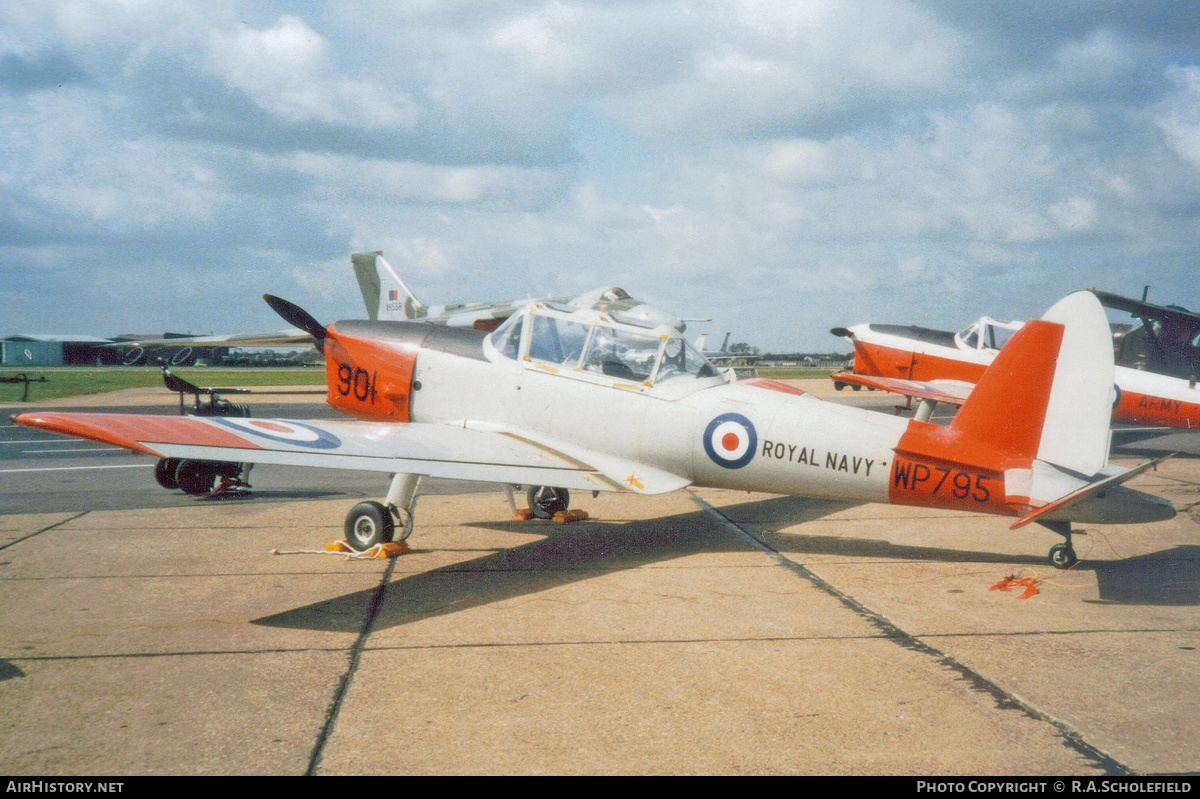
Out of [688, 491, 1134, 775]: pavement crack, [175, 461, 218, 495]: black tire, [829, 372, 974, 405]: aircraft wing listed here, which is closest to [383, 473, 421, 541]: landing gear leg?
[688, 491, 1134, 775]: pavement crack

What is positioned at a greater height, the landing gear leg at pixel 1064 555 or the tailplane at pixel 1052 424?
the tailplane at pixel 1052 424

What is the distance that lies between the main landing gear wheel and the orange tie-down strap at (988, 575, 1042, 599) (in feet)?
1.34

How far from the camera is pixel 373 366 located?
8727mm

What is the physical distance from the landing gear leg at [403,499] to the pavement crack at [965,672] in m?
3.46

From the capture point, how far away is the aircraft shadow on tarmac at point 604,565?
5.88 meters

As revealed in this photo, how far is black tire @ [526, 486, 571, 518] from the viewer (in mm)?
9414

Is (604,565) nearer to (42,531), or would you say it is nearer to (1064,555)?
(1064,555)

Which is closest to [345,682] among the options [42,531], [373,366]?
[373,366]

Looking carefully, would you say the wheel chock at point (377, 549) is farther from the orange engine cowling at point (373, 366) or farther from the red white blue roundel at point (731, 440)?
the red white blue roundel at point (731, 440)

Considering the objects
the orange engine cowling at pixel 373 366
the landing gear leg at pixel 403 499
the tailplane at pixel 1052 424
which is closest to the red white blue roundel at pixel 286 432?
the landing gear leg at pixel 403 499

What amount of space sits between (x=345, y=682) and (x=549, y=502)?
5.04 metres

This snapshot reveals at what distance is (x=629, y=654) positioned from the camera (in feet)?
16.2

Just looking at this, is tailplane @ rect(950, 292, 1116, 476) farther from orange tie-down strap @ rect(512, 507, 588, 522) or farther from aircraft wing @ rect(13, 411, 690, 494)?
orange tie-down strap @ rect(512, 507, 588, 522)
